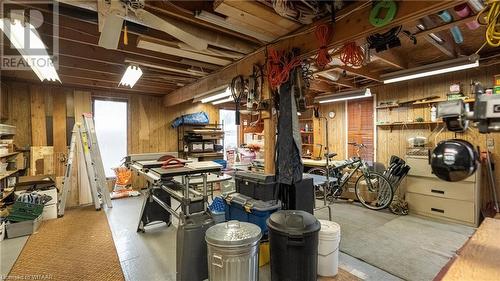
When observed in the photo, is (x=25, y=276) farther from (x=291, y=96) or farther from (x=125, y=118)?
(x=125, y=118)

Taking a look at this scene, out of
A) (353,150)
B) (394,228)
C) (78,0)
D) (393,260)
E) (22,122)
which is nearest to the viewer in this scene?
(78,0)

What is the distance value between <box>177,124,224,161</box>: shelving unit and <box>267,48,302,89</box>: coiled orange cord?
402cm

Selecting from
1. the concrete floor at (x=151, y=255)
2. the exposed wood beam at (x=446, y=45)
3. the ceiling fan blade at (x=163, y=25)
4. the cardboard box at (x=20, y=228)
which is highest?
the exposed wood beam at (x=446, y=45)

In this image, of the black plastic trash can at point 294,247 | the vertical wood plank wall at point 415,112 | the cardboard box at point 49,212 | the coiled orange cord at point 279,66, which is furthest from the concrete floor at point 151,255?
the vertical wood plank wall at point 415,112

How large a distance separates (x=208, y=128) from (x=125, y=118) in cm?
205

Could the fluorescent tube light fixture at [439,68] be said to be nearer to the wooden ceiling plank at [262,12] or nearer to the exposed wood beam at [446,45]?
the exposed wood beam at [446,45]

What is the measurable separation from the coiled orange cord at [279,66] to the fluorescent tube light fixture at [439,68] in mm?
2425

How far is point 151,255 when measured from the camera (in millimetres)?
2873

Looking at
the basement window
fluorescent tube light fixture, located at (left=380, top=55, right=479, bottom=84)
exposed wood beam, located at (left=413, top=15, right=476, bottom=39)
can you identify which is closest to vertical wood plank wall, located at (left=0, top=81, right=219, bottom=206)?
the basement window

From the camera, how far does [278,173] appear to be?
2516mm

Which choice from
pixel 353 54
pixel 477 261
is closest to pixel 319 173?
pixel 353 54

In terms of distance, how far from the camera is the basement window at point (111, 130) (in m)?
5.64

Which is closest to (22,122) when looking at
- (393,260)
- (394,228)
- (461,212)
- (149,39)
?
(149,39)

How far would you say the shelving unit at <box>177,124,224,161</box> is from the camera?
6281 mm
